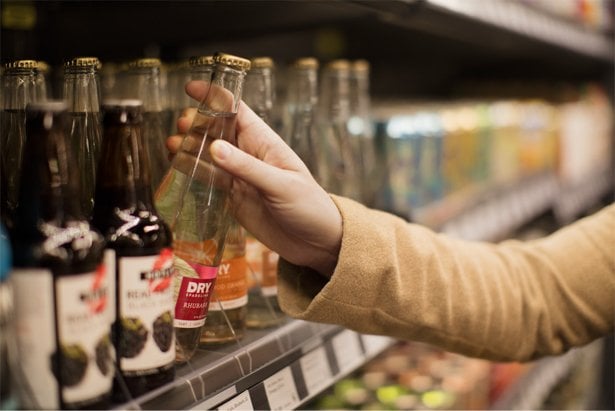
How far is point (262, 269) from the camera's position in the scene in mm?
1175

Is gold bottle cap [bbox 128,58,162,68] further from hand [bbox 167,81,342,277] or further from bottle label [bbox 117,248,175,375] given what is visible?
bottle label [bbox 117,248,175,375]

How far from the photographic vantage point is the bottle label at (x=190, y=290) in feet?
2.84

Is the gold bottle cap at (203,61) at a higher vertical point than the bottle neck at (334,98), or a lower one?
higher

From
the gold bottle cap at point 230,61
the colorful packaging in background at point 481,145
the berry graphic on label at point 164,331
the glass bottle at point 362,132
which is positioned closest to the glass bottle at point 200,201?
the gold bottle cap at point 230,61

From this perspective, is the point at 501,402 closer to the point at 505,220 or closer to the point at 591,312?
the point at 505,220

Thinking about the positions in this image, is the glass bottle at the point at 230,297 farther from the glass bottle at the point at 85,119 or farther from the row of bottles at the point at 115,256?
the glass bottle at the point at 85,119

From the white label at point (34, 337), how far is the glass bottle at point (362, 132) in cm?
105

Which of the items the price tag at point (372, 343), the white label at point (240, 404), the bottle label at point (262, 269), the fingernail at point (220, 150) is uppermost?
the fingernail at point (220, 150)

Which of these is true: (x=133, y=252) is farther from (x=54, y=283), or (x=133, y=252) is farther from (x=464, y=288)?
(x=464, y=288)

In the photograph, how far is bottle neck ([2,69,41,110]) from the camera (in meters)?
0.89

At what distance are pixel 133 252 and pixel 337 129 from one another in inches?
34.3

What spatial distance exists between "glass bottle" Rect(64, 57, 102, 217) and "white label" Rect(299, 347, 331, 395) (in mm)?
398

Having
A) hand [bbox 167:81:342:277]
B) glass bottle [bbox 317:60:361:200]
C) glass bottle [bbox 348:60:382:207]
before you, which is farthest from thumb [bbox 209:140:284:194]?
glass bottle [bbox 348:60:382:207]

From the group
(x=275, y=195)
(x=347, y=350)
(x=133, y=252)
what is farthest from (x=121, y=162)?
(x=347, y=350)
